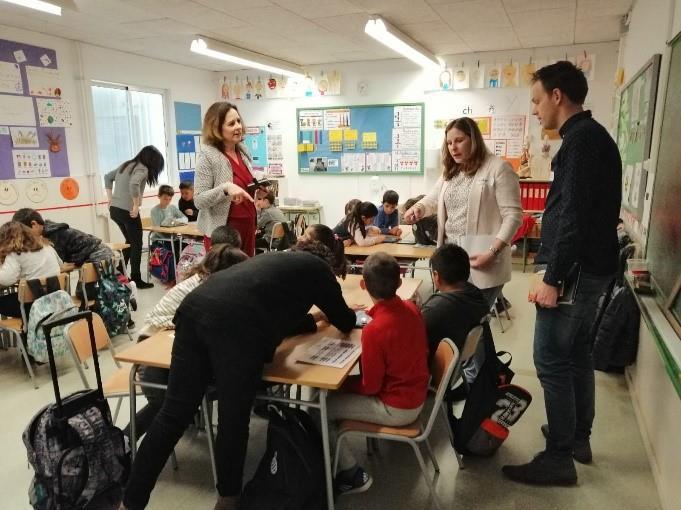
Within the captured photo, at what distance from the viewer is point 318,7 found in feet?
14.8

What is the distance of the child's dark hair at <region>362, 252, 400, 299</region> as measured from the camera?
1874 millimetres

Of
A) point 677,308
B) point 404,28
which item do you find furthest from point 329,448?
point 404,28

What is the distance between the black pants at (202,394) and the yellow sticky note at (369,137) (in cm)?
614

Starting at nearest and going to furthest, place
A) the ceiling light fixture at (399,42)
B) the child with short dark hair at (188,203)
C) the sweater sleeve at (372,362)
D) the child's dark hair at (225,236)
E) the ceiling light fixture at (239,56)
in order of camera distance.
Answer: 1. the sweater sleeve at (372,362)
2. the child's dark hair at (225,236)
3. the ceiling light fixture at (399,42)
4. the ceiling light fixture at (239,56)
5. the child with short dark hair at (188,203)

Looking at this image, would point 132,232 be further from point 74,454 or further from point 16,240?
point 74,454

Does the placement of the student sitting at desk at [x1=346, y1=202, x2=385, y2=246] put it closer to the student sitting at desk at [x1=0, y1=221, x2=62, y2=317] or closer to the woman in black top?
the student sitting at desk at [x1=0, y1=221, x2=62, y2=317]

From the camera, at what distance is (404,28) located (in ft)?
17.5

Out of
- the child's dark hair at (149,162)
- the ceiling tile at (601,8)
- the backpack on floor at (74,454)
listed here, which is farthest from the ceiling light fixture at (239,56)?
the backpack on floor at (74,454)

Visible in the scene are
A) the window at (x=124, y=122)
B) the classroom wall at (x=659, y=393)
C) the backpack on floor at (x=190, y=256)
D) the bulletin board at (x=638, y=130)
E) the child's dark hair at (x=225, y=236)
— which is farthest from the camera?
the window at (x=124, y=122)

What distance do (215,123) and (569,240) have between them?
178 cm

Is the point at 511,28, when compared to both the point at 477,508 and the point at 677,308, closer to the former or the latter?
the point at 677,308

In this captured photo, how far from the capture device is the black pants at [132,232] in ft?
18.0

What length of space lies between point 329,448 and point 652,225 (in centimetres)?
169

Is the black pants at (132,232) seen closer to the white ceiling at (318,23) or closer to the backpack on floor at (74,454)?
the white ceiling at (318,23)
